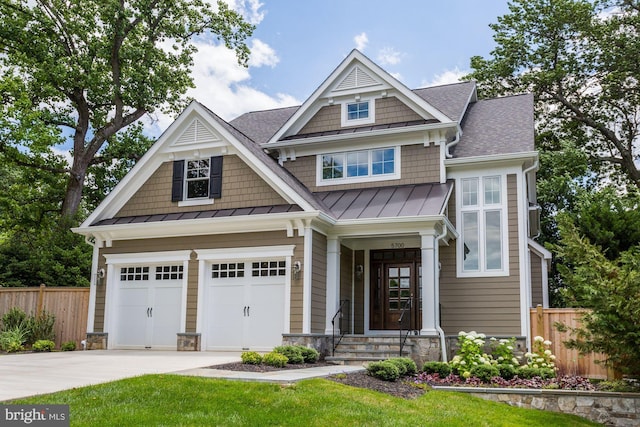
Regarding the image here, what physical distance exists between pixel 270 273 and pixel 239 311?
117cm

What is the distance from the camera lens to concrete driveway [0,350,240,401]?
8.56 metres

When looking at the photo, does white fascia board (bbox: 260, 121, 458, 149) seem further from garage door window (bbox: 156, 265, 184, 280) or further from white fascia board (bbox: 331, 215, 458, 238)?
garage door window (bbox: 156, 265, 184, 280)

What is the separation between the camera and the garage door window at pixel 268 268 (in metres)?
14.6

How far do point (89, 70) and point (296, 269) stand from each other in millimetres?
15453

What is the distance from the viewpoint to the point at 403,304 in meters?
16.0

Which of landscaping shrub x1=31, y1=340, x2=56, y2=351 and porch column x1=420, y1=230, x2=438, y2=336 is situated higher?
porch column x1=420, y1=230, x2=438, y2=336

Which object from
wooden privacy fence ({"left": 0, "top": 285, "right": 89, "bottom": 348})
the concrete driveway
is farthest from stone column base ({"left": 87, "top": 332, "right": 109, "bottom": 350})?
the concrete driveway

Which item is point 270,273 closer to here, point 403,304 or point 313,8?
point 403,304

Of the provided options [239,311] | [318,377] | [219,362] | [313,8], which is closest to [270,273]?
[239,311]

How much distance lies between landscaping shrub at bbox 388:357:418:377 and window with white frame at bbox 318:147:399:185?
5837 millimetres

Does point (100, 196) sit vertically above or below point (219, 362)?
above

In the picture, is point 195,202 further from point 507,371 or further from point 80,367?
point 507,371

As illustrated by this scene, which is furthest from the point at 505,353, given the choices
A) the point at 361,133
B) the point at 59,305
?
the point at 59,305

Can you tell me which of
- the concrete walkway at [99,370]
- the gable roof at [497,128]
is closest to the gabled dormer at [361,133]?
the gable roof at [497,128]
